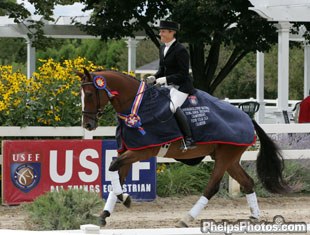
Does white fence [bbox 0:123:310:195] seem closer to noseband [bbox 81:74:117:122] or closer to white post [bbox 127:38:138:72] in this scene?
noseband [bbox 81:74:117:122]

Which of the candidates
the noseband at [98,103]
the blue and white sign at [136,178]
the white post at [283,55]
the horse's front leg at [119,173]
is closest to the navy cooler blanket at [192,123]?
the horse's front leg at [119,173]

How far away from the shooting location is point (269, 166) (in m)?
11.5

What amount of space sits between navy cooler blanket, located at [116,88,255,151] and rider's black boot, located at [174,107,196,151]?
72 millimetres

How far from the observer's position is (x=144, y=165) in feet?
43.3

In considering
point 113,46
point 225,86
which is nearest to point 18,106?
point 225,86

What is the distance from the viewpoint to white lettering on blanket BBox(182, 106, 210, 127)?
10477mm

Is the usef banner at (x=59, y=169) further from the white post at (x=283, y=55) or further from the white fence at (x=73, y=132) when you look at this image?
the white post at (x=283, y=55)

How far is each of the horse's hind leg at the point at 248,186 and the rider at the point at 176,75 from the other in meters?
0.80

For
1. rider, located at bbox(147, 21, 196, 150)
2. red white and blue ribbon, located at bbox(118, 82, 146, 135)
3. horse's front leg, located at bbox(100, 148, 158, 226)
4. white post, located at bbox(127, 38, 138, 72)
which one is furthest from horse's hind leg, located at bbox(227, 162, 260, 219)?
white post, located at bbox(127, 38, 138, 72)

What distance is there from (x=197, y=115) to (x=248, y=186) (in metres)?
1.20

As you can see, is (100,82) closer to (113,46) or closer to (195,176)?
(195,176)

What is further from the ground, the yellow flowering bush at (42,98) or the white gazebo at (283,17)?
the white gazebo at (283,17)

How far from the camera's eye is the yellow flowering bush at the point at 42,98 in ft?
43.0

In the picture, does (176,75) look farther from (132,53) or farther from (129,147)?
(132,53)
